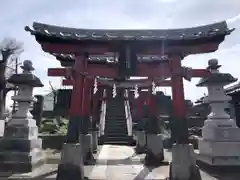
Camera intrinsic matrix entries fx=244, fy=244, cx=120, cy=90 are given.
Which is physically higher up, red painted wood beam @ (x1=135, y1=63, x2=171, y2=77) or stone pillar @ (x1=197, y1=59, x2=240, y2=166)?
red painted wood beam @ (x1=135, y1=63, x2=171, y2=77)

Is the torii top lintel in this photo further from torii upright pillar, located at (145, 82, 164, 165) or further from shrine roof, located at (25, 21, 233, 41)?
torii upright pillar, located at (145, 82, 164, 165)

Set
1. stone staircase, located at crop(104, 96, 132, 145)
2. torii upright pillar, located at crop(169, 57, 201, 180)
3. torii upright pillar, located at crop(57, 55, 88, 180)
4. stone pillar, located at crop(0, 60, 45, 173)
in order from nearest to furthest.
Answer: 1. torii upright pillar, located at crop(169, 57, 201, 180)
2. torii upright pillar, located at crop(57, 55, 88, 180)
3. stone pillar, located at crop(0, 60, 45, 173)
4. stone staircase, located at crop(104, 96, 132, 145)

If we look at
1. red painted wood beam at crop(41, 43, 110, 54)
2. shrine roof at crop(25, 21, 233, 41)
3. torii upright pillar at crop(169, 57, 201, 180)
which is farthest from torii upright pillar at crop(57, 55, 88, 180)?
torii upright pillar at crop(169, 57, 201, 180)

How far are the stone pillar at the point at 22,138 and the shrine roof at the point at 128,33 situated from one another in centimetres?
264

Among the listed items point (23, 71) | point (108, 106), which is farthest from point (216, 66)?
point (108, 106)

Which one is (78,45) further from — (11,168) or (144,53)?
(11,168)

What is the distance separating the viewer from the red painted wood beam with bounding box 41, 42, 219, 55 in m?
7.80

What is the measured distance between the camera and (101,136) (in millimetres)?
20438

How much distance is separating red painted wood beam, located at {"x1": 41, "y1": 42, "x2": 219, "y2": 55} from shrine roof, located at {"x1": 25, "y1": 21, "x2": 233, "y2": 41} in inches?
11.4

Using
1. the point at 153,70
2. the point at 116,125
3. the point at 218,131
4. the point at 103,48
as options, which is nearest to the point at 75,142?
the point at 103,48

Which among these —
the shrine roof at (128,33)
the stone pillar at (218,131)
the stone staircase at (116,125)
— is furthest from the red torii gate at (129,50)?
the stone staircase at (116,125)

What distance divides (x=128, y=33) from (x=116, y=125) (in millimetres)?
14766

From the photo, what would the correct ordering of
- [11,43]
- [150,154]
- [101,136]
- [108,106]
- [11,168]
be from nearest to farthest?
[11,168], [150,154], [101,136], [108,106], [11,43]

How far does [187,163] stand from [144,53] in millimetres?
3694
